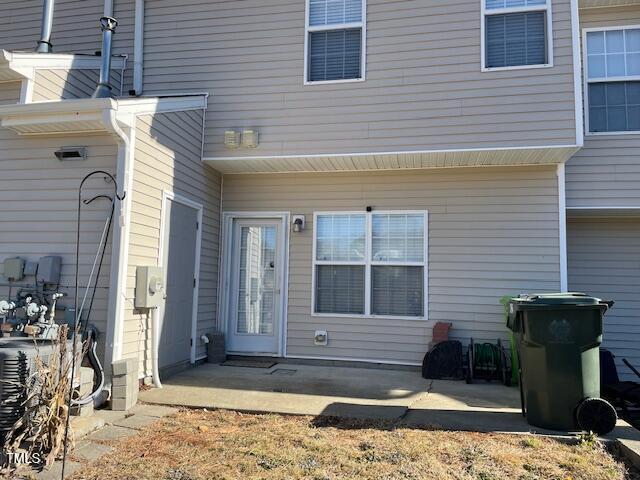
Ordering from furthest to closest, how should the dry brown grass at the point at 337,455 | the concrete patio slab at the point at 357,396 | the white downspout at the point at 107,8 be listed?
the white downspout at the point at 107,8 → the concrete patio slab at the point at 357,396 → the dry brown grass at the point at 337,455

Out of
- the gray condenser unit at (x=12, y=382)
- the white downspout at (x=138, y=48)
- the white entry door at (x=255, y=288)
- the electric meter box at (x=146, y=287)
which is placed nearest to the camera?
the gray condenser unit at (x=12, y=382)

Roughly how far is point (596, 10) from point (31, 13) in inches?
318

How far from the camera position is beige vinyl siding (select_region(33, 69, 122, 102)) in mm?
5219

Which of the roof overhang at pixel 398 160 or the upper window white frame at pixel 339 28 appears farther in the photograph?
the upper window white frame at pixel 339 28

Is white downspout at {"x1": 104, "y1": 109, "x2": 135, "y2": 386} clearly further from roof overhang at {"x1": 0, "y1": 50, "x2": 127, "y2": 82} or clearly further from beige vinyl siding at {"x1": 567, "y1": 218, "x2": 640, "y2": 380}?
beige vinyl siding at {"x1": 567, "y1": 218, "x2": 640, "y2": 380}

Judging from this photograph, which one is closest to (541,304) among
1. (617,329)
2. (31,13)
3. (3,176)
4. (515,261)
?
(515,261)

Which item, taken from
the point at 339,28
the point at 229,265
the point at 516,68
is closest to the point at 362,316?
the point at 229,265

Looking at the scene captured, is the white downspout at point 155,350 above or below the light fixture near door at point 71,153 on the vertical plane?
below

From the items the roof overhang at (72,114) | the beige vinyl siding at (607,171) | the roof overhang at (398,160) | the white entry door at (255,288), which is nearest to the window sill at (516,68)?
the roof overhang at (398,160)

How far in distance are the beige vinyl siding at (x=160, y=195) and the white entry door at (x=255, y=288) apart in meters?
0.31

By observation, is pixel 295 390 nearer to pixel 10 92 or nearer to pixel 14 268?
pixel 14 268

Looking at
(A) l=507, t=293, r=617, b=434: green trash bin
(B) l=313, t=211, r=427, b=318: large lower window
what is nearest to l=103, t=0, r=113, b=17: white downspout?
(B) l=313, t=211, r=427, b=318: large lower window

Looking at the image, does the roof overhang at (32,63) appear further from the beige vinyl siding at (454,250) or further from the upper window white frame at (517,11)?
the upper window white frame at (517,11)

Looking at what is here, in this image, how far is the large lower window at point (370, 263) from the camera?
6328 millimetres
